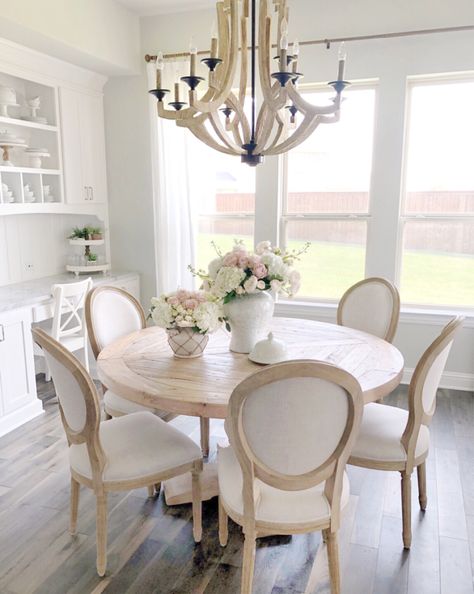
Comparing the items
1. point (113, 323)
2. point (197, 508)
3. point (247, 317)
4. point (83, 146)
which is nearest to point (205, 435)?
point (197, 508)

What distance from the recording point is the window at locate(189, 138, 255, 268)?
14.2 ft

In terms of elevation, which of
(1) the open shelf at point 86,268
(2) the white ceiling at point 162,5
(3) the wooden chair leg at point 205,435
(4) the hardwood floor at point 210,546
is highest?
(2) the white ceiling at point 162,5

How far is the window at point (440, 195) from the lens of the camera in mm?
3771

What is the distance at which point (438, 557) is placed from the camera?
2066mm

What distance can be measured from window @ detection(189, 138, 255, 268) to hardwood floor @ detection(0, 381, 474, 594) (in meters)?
2.35

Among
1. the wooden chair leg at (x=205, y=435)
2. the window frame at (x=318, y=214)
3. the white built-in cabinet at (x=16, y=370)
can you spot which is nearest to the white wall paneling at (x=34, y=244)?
the white built-in cabinet at (x=16, y=370)

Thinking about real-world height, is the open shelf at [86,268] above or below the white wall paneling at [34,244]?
below

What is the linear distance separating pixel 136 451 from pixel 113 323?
1001mm

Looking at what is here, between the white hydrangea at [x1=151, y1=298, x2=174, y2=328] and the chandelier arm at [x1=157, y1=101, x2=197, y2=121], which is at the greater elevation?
the chandelier arm at [x1=157, y1=101, x2=197, y2=121]

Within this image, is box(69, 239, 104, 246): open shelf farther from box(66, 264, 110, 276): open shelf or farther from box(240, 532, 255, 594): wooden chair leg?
box(240, 532, 255, 594): wooden chair leg

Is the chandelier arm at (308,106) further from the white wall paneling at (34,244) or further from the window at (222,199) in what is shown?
the white wall paneling at (34,244)

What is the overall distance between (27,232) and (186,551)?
294cm

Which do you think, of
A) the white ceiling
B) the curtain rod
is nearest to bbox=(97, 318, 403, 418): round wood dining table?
the curtain rod

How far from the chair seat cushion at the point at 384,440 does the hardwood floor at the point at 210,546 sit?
435 mm
